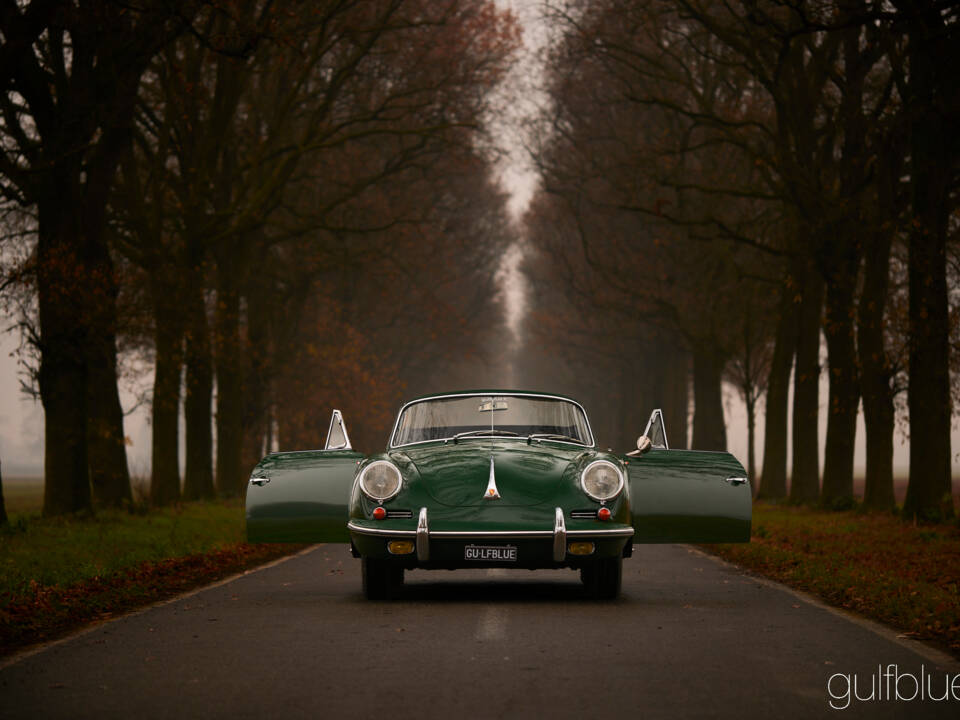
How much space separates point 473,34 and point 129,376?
11.7m

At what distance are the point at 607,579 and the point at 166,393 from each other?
46.7 feet

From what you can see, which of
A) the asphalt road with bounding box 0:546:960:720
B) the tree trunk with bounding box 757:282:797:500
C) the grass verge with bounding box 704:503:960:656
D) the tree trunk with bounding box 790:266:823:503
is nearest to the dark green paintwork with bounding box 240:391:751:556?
the asphalt road with bounding box 0:546:960:720

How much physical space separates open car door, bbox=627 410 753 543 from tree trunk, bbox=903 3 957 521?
763 centimetres

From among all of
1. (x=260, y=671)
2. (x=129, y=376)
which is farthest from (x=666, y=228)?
(x=260, y=671)

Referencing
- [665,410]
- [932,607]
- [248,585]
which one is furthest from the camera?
[665,410]

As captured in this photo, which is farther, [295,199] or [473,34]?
[295,199]

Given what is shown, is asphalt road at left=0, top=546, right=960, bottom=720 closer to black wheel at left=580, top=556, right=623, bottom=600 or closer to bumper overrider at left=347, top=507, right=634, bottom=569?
black wheel at left=580, top=556, right=623, bottom=600

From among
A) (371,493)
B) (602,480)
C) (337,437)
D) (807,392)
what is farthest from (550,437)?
(807,392)

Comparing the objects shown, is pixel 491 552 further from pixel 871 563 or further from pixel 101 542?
pixel 101 542

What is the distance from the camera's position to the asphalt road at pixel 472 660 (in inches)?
233

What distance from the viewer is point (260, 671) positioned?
6840 millimetres

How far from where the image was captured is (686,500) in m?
10.6

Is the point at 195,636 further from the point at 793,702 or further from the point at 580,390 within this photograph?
the point at 580,390

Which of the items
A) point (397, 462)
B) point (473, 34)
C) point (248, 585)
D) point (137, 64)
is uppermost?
point (473, 34)
